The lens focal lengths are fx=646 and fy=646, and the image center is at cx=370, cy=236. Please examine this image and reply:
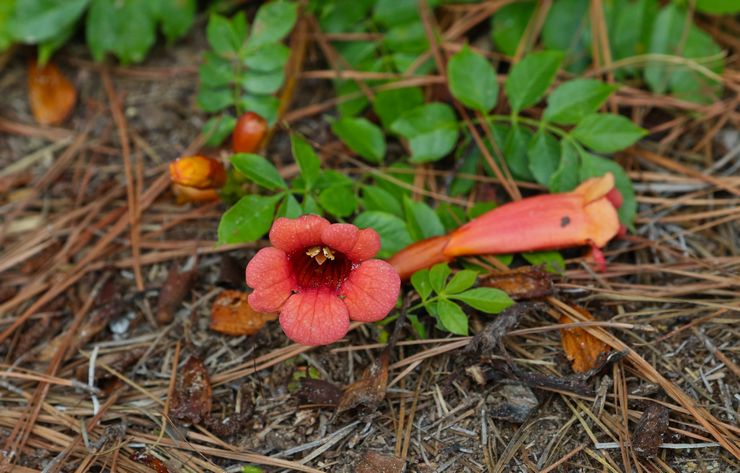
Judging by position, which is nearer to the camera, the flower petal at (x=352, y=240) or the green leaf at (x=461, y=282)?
the flower petal at (x=352, y=240)

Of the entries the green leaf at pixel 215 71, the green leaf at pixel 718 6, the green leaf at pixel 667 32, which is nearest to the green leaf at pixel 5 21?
the green leaf at pixel 215 71

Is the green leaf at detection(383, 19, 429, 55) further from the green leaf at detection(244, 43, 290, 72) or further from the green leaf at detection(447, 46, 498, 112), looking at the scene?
the green leaf at detection(244, 43, 290, 72)

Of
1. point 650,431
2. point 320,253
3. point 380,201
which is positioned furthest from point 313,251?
point 650,431

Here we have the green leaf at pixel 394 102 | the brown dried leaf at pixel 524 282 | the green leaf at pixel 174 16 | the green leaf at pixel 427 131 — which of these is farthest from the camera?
the green leaf at pixel 174 16

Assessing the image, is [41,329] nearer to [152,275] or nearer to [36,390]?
[36,390]

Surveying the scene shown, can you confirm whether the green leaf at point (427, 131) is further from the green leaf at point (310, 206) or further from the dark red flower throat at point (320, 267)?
the dark red flower throat at point (320, 267)

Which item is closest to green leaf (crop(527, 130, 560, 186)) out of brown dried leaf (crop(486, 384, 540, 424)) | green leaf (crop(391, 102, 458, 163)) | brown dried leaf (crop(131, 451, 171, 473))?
green leaf (crop(391, 102, 458, 163))

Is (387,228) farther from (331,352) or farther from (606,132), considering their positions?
(606,132)
